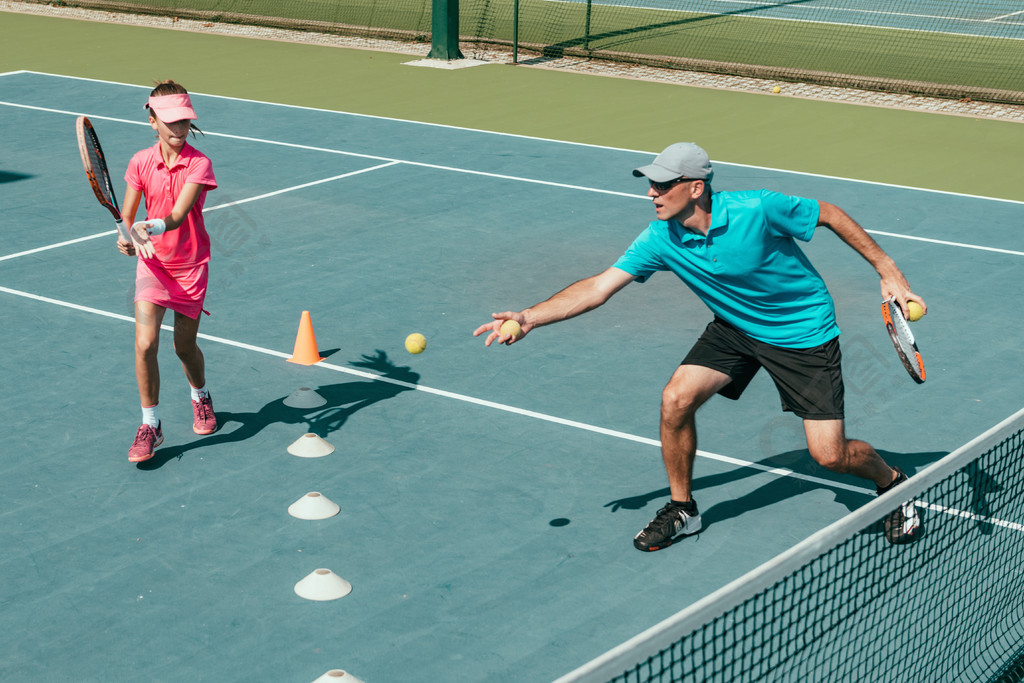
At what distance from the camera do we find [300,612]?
5590 millimetres

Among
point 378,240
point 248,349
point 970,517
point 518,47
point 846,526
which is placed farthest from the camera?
point 518,47

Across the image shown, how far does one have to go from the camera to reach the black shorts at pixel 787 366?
5.84 meters

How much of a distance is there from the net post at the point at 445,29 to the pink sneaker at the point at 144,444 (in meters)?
14.1

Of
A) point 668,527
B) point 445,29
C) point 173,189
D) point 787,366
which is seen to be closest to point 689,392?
point 787,366

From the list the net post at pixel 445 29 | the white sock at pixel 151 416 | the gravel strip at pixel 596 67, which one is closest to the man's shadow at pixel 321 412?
the white sock at pixel 151 416

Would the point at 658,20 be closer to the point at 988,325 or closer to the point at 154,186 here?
the point at 988,325

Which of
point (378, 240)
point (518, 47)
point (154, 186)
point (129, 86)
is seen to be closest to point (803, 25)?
point (518, 47)

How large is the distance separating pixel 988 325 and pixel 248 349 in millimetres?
5259

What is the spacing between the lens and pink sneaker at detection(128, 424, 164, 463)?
6.94 meters

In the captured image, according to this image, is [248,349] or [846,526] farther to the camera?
[248,349]

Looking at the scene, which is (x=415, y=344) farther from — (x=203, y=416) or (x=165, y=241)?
(x=165, y=241)

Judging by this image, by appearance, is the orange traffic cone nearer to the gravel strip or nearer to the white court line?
the white court line

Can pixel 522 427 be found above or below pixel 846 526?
below

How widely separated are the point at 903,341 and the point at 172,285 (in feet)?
12.4
